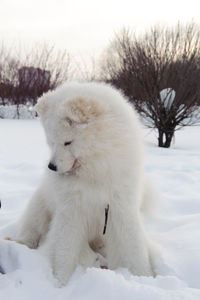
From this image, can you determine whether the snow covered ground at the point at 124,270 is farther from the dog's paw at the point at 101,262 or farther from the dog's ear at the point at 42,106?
the dog's ear at the point at 42,106

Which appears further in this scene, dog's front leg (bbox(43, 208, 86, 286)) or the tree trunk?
the tree trunk

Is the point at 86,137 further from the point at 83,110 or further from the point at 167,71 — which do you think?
the point at 167,71

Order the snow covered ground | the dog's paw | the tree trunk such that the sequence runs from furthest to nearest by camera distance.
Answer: the tree trunk → the dog's paw → the snow covered ground

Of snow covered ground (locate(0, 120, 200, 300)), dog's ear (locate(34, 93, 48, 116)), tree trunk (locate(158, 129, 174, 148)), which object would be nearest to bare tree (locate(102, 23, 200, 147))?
tree trunk (locate(158, 129, 174, 148))

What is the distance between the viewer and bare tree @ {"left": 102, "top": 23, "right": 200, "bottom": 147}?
26.2 feet

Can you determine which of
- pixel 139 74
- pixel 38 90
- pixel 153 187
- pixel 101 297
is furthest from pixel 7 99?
pixel 101 297

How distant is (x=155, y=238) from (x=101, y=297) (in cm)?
122

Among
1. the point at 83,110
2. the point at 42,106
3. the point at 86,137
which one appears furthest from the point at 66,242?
the point at 42,106

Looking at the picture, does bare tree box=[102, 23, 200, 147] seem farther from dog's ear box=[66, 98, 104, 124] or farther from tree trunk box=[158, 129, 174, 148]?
dog's ear box=[66, 98, 104, 124]

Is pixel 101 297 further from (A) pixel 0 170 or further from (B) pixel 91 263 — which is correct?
(A) pixel 0 170

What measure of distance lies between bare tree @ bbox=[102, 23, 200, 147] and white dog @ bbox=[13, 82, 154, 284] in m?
6.64

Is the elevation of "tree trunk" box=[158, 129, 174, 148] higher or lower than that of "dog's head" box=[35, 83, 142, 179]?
lower

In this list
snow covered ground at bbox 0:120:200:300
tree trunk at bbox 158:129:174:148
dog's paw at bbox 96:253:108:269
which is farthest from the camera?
tree trunk at bbox 158:129:174:148

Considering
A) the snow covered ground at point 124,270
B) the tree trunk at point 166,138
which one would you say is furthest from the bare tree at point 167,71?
the snow covered ground at point 124,270
